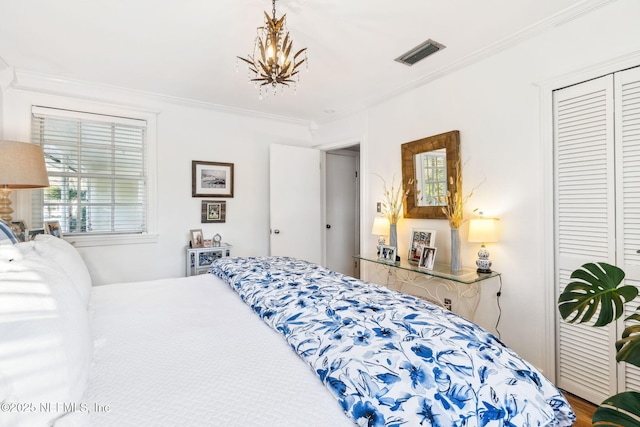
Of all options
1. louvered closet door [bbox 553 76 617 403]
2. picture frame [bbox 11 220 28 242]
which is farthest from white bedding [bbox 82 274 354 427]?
louvered closet door [bbox 553 76 617 403]

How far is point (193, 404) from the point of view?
30.9 inches

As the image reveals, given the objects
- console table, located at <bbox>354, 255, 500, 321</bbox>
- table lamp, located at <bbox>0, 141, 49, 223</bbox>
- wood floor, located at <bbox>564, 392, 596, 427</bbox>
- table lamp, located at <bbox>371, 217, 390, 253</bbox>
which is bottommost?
wood floor, located at <bbox>564, 392, 596, 427</bbox>

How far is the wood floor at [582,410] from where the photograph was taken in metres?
1.73

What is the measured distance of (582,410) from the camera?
185 centimetres

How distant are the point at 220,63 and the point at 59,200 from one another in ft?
6.83

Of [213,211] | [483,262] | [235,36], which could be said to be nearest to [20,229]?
[213,211]

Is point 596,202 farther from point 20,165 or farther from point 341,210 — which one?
point 20,165

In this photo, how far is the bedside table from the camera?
10.9ft

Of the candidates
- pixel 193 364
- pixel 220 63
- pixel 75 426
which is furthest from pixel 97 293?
pixel 220 63

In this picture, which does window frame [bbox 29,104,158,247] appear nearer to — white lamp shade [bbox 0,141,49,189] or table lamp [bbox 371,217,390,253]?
white lamp shade [bbox 0,141,49,189]

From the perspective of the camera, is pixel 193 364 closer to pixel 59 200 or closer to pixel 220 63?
pixel 220 63

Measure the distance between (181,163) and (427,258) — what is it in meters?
2.85

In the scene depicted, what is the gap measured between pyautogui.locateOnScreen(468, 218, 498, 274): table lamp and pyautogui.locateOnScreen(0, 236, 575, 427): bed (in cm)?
125

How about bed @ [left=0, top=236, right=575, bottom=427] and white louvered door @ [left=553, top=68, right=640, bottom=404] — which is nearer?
bed @ [left=0, top=236, right=575, bottom=427]
